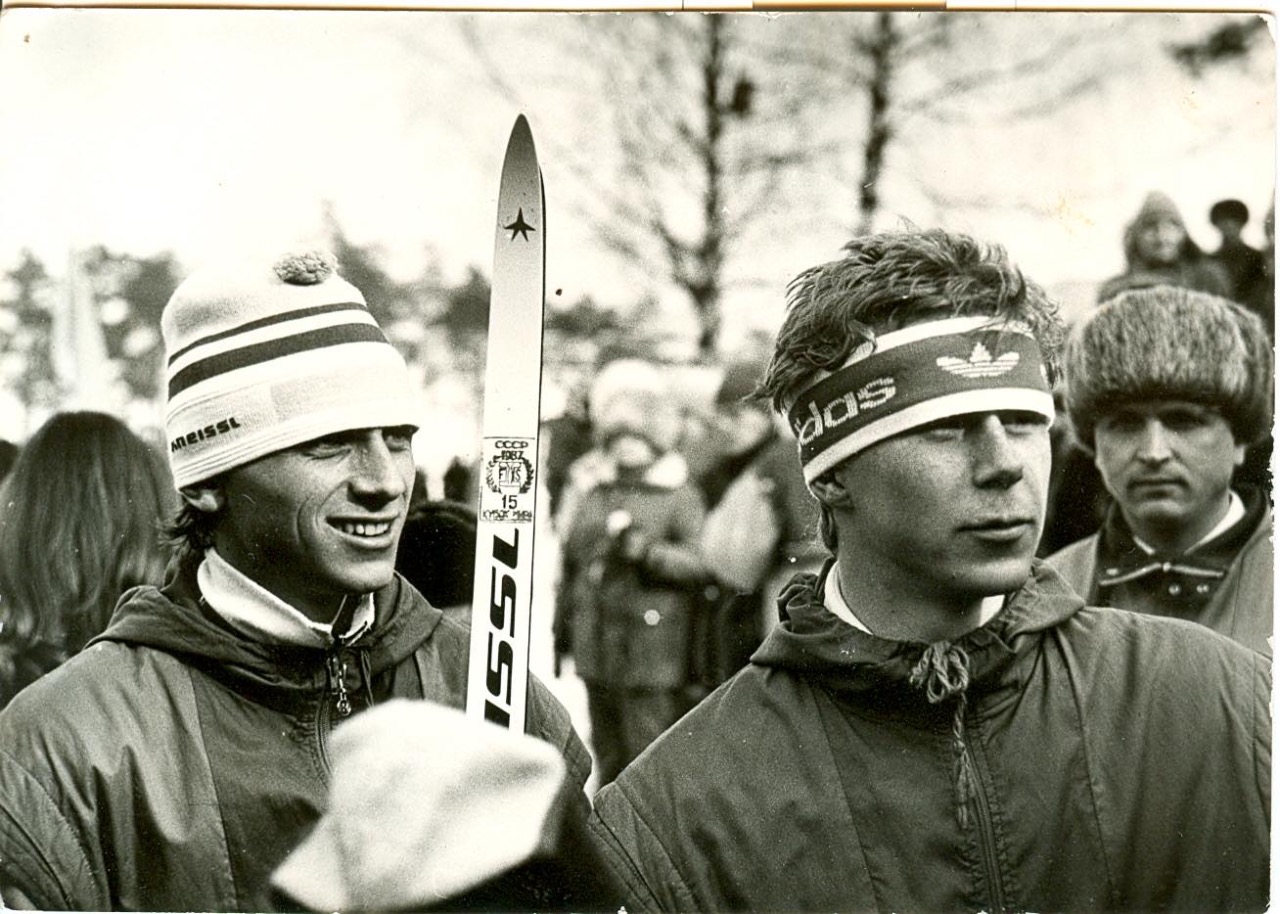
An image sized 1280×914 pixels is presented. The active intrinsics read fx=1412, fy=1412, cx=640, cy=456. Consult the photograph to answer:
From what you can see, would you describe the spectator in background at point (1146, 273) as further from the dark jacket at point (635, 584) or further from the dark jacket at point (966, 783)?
the dark jacket at point (635, 584)

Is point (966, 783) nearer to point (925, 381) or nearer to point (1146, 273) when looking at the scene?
point (925, 381)

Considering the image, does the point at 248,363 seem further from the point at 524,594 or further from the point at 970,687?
the point at 970,687

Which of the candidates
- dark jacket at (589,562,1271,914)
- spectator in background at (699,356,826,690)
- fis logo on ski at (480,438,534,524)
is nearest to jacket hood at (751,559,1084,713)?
dark jacket at (589,562,1271,914)

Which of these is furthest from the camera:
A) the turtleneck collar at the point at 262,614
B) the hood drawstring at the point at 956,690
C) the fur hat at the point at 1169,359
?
the fur hat at the point at 1169,359

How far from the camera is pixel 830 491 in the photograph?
3.69m

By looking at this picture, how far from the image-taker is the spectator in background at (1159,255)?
12.3 feet

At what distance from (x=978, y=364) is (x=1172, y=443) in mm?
615

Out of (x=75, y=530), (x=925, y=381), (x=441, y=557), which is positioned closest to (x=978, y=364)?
(x=925, y=381)

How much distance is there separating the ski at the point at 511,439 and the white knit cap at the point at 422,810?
15 cm

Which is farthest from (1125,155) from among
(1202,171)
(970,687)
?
(970,687)

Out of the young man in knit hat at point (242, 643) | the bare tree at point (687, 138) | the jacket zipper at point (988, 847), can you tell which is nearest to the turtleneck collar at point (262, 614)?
the young man in knit hat at point (242, 643)

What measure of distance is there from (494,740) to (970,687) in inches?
48.4

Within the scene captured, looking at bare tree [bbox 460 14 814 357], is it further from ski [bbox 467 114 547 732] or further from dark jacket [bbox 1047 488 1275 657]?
dark jacket [bbox 1047 488 1275 657]

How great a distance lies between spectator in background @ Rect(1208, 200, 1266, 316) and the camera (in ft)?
12.3
